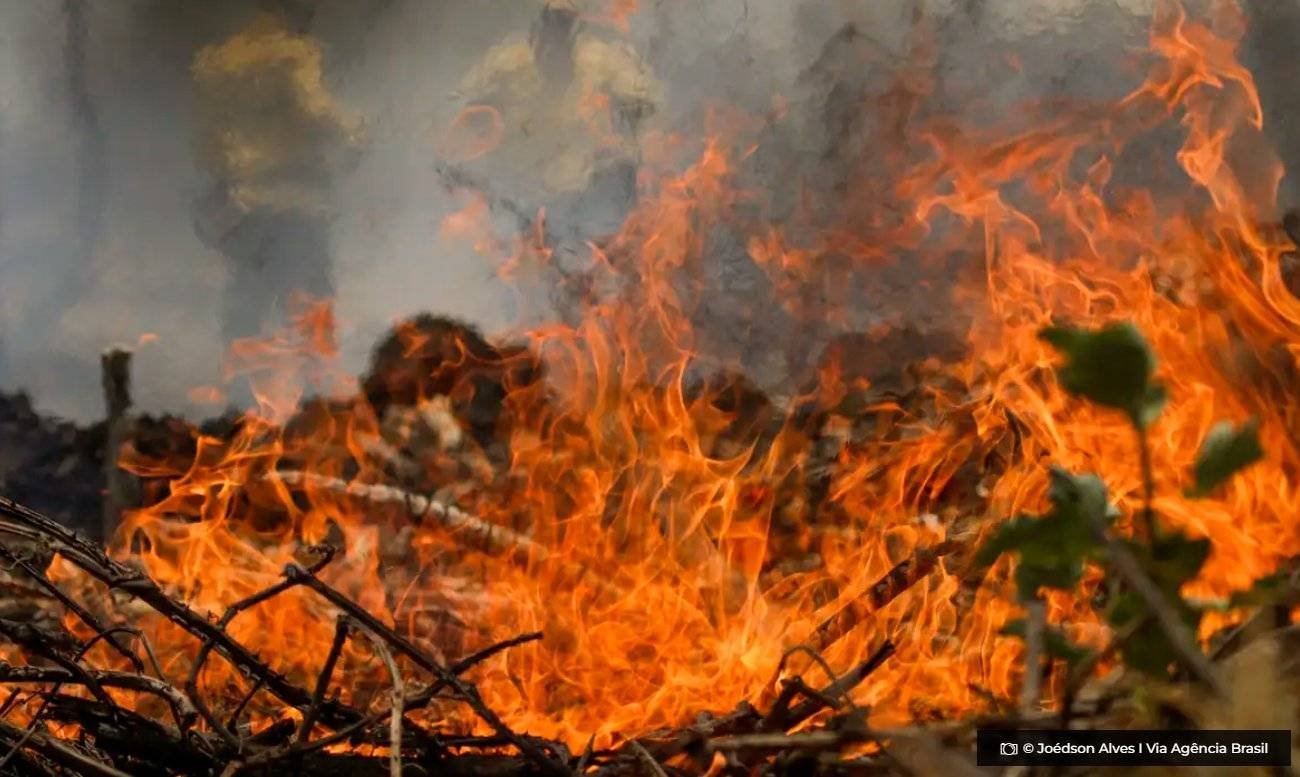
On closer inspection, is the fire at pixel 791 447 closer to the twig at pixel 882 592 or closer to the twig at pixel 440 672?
the twig at pixel 882 592

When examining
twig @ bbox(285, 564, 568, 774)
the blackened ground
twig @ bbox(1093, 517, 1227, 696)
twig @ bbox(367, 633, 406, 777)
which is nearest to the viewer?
twig @ bbox(1093, 517, 1227, 696)

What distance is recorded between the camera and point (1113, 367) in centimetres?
46

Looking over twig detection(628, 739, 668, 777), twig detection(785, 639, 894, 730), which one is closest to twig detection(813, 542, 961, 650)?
twig detection(785, 639, 894, 730)

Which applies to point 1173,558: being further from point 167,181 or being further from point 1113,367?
point 167,181

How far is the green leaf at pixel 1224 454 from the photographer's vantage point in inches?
17.9

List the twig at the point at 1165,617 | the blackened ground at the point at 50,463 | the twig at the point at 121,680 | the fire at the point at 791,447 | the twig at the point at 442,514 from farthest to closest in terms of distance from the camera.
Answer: the blackened ground at the point at 50,463 < the twig at the point at 442,514 < the fire at the point at 791,447 < the twig at the point at 121,680 < the twig at the point at 1165,617

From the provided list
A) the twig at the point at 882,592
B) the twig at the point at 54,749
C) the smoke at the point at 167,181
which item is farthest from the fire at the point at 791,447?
the twig at the point at 54,749

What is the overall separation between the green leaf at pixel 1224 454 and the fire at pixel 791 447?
115 cm

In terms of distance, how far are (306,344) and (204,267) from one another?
55 cm

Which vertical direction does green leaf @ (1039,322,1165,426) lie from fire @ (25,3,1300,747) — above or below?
below

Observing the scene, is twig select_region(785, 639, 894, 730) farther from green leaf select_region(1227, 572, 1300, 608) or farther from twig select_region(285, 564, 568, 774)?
green leaf select_region(1227, 572, 1300, 608)

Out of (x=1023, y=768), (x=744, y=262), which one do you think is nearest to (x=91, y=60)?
(x=744, y=262)

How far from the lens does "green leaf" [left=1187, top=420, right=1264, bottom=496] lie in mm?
456

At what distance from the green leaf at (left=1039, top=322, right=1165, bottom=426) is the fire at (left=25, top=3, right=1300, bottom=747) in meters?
1.17
